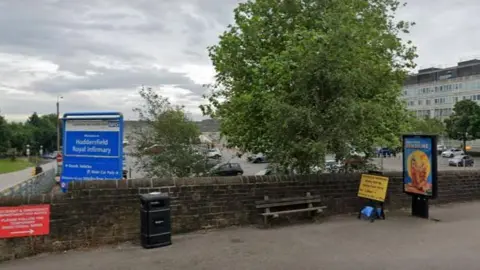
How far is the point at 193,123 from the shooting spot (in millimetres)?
19625

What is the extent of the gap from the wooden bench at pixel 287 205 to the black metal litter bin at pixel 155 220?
2.28 m

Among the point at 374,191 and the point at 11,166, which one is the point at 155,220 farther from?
the point at 11,166

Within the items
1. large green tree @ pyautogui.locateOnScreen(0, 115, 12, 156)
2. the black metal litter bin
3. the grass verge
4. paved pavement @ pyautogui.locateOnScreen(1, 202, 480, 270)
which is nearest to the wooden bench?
paved pavement @ pyautogui.locateOnScreen(1, 202, 480, 270)

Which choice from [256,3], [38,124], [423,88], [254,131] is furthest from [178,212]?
[38,124]

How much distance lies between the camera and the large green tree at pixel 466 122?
7688 centimetres

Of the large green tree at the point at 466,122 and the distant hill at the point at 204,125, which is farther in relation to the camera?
the large green tree at the point at 466,122

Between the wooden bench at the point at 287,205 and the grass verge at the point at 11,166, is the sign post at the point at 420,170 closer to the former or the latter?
the wooden bench at the point at 287,205

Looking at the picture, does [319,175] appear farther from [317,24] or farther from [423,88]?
[423,88]

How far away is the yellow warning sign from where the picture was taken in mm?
10516

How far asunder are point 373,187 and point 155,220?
17.7ft

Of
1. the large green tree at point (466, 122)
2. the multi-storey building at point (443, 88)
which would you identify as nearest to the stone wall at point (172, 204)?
the large green tree at point (466, 122)

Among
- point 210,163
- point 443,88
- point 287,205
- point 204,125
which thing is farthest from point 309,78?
point 443,88

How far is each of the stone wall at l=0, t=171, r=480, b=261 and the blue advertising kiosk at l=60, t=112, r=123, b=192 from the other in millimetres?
1342

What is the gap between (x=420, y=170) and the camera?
35.2ft
